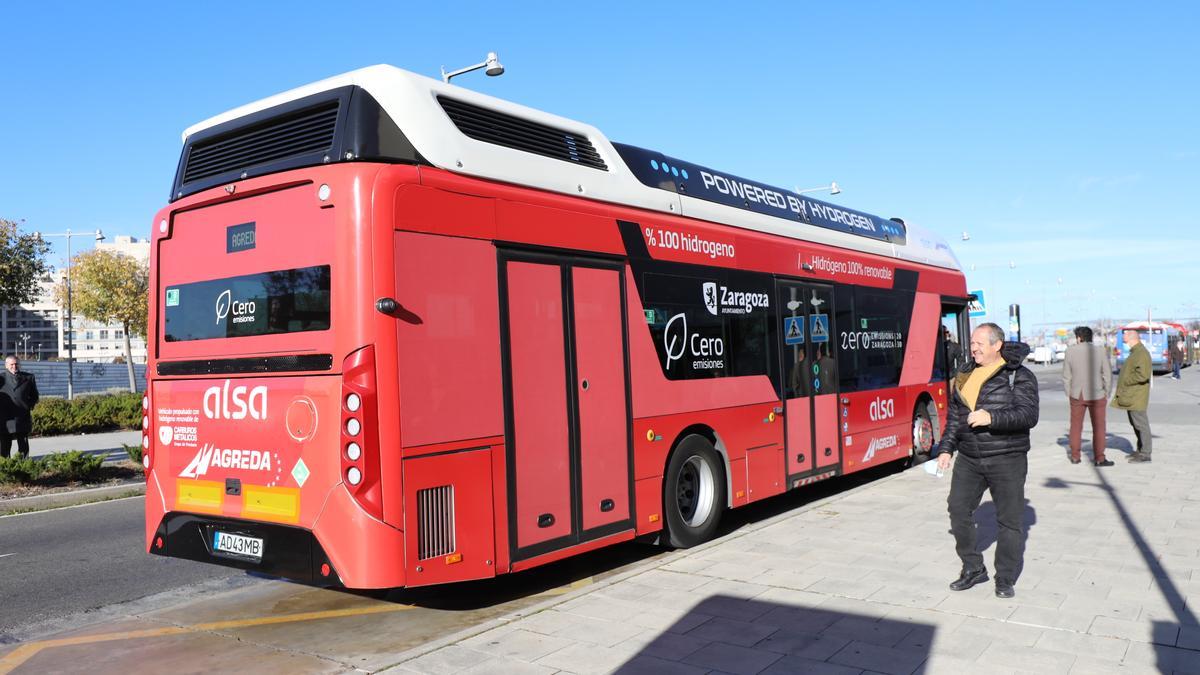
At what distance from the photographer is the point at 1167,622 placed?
5.22 meters

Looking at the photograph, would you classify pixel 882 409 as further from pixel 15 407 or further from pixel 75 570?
pixel 15 407

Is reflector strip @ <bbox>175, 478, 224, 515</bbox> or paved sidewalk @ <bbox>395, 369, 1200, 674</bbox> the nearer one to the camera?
paved sidewalk @ <bbox>395, 369, 1200, 674</bbox>

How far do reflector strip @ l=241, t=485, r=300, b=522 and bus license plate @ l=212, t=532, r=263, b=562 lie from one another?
14cm

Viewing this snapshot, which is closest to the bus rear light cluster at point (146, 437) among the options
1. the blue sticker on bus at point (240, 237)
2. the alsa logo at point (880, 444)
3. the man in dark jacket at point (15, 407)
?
the blue sticker on bus at point (240, 237)

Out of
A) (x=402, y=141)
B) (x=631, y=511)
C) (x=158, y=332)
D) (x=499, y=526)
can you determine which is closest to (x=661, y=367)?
(x=631, y=511)

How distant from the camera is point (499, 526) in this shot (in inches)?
219

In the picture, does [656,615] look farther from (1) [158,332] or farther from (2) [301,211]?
(1) [158,332]

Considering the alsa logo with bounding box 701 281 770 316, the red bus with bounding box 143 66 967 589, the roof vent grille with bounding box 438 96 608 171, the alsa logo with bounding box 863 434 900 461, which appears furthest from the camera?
the alsa logo with bounding box 863 434 900 461

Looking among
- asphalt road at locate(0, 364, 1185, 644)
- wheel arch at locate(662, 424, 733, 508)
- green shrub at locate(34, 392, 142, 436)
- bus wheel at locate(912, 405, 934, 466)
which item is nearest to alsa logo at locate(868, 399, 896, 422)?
bus wheel at locate(912, 405, 934, 466)

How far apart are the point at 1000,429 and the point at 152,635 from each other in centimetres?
569

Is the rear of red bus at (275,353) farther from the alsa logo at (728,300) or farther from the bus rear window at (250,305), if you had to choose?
the alsa logo at (728,300)

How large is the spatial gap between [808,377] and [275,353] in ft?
19.1

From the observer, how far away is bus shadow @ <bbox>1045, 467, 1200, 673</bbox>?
14.9 feet

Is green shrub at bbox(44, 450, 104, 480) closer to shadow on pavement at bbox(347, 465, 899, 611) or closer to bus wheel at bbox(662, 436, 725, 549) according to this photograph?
shadow on pavement at bbox(347, 465, 899, 611)
